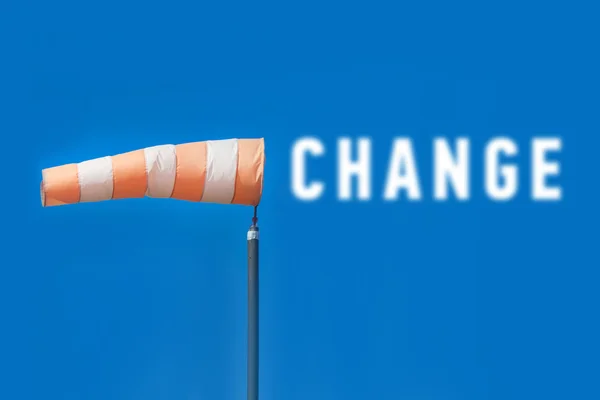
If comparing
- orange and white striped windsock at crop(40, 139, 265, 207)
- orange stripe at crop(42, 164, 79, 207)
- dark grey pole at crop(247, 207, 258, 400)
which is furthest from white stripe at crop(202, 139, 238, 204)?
orange stripe at crop(42, 164, 79, 207)

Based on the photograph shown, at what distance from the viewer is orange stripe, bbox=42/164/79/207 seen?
1692mm

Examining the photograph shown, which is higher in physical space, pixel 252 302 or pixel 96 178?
pixel 96 178

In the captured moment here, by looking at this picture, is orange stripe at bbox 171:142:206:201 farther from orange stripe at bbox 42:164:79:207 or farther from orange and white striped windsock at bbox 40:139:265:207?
orange stripe at bbox 42:164:79:207

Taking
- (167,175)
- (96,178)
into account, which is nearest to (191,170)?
(167,175)

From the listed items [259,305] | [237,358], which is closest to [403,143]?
[259,305]

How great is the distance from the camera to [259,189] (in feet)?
5.62

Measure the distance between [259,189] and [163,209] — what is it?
25 centimetres

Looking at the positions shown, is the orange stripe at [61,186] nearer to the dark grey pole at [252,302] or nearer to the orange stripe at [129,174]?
the orange stripe at [129,174]

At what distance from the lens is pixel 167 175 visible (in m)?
1.69

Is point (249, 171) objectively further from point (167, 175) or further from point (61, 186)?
point (61, 186)

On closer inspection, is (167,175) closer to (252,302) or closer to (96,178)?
(96,178)

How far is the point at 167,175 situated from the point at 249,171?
0.17 m

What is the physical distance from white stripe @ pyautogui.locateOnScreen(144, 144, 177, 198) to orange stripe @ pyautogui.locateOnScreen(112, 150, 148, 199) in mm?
11

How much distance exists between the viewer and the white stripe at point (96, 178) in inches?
66.4
